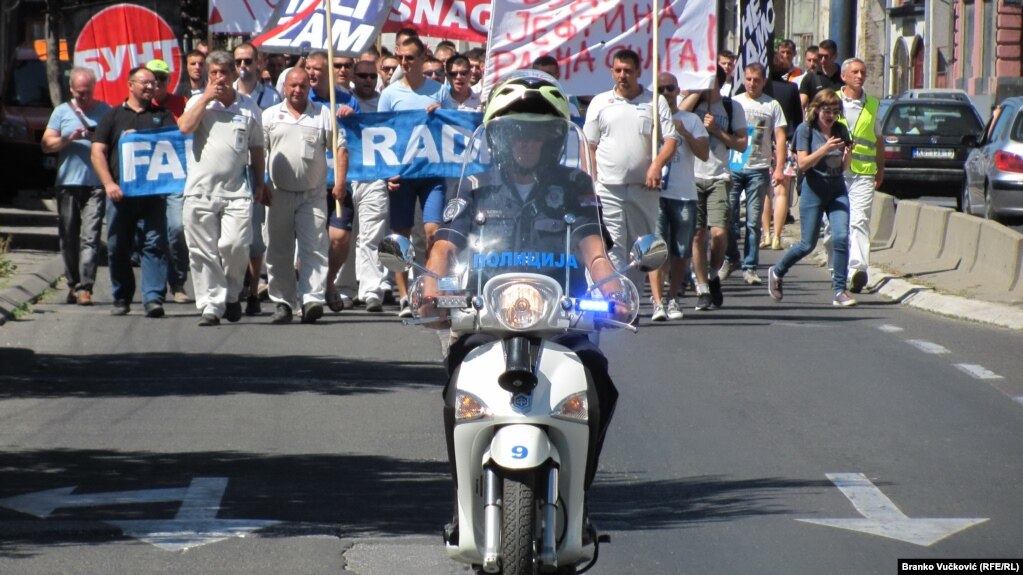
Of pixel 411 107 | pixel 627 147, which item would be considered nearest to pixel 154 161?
pixel 411 107

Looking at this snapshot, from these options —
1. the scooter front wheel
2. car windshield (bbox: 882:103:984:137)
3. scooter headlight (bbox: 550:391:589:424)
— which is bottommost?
the scooter front wheel

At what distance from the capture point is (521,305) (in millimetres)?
6113

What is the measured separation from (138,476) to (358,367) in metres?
3.75

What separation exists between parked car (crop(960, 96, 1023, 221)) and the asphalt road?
964cm

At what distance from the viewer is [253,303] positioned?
15.8 metres

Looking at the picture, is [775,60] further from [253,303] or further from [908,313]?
[253,303]

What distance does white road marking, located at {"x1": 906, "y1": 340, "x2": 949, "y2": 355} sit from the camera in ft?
43.4

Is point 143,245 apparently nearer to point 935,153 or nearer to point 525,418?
point 525,418

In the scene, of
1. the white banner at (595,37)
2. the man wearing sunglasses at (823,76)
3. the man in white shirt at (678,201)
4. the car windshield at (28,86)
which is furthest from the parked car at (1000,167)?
the car windshield at (28,86)

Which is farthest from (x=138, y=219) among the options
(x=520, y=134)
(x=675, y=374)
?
(x=520, y=134)

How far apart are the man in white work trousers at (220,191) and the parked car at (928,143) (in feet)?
61.7

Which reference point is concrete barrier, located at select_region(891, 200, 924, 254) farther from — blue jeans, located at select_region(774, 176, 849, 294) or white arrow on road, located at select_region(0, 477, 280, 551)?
white arrow on road, located at select_region(0, 477, 280, 551)

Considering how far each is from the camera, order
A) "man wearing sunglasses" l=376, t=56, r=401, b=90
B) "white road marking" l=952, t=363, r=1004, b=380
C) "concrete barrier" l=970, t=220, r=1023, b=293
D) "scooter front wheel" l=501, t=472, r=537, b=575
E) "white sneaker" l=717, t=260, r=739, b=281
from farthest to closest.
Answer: "white sneaker" l=717, t=260, r=739, b=281, "man wearing sunglasses" l=376, t=56, r=401, b=90, "concrete barrier" l=970, t=220, r=1023, b=293, "white road marking" l=952, t=363, r=1004, b=380, "scooter front wheel" l=501, t=472, r=537, b=575

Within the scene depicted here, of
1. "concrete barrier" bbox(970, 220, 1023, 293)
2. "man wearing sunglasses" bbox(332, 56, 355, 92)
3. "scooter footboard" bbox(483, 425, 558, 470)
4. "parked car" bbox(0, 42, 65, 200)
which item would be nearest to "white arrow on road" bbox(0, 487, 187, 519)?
"scooter footboard" bbox(483, 425, 558, 470)
